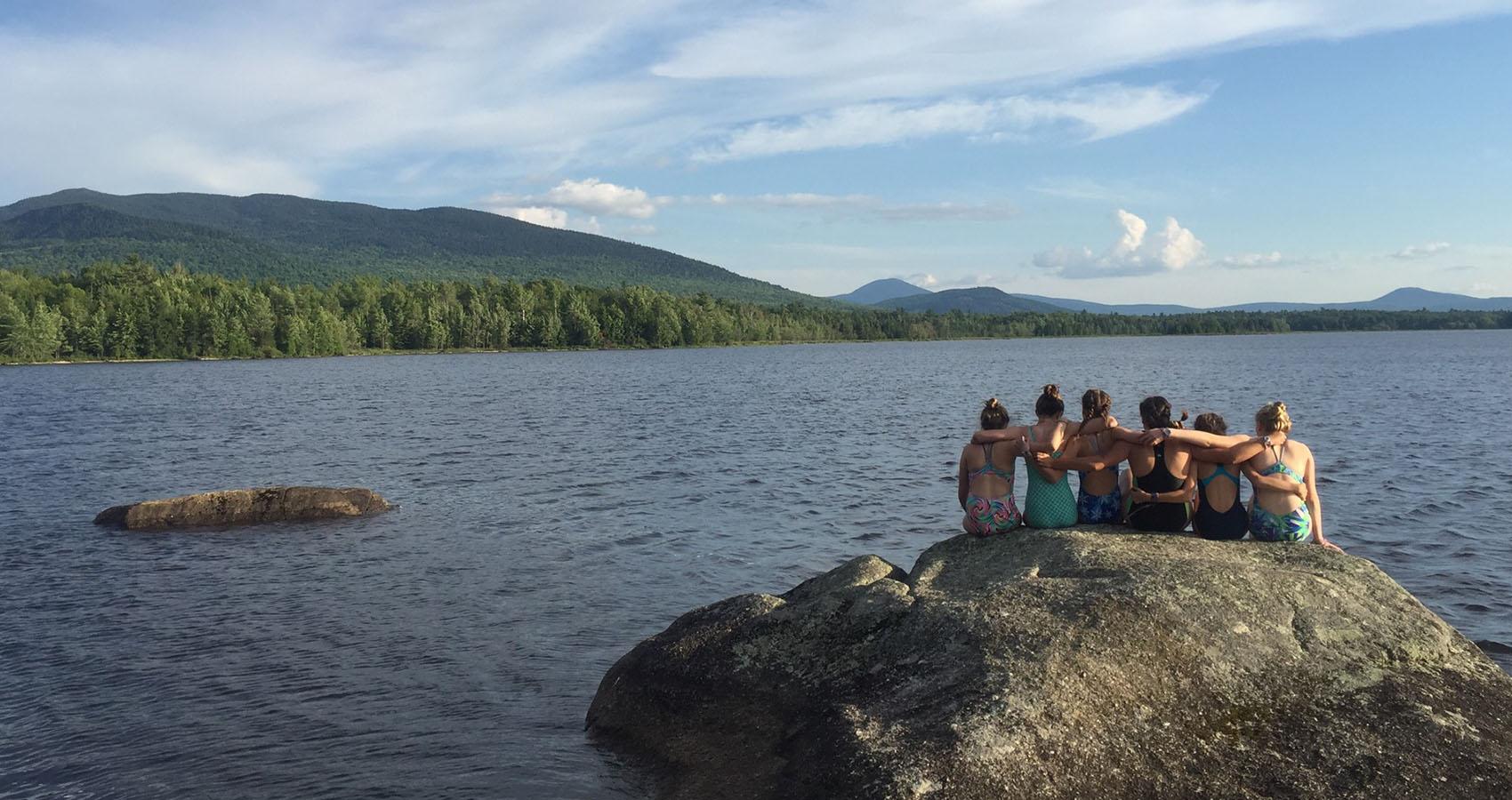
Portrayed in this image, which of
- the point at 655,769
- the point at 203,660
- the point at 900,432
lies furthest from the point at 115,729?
the point at 900,432

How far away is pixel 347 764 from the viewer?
9.25 m

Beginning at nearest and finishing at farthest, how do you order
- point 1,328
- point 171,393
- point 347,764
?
point 347,764, point 171,393, point 1,328

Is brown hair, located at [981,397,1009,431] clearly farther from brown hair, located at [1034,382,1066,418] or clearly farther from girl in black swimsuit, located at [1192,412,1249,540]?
girl in black swimsuit, located at [1192,412,1249,540]

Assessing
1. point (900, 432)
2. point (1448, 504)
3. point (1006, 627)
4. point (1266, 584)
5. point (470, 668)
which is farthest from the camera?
point (900, 432)

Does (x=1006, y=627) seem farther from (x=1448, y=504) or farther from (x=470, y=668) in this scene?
(x=1448, y=504)

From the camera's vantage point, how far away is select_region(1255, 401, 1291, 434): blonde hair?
10180 mm

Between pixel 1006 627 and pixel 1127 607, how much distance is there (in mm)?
1010

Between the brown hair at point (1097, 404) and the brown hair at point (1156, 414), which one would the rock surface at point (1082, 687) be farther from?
the brown hair at point (1097, 404)

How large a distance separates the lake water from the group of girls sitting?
4.71 m

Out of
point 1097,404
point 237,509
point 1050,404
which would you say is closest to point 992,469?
point 1050,404

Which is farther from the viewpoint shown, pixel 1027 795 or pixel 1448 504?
pixel 1448 504

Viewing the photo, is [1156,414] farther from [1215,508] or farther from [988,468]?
[988,468]

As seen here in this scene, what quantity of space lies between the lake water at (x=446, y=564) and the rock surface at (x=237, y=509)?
28.6 inches

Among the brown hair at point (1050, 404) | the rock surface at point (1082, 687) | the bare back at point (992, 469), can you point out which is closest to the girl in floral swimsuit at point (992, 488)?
the bare back at point (992, 469)
